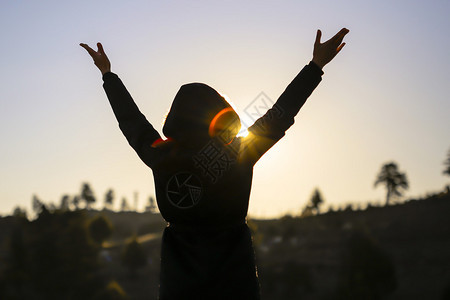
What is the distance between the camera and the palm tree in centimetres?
10538

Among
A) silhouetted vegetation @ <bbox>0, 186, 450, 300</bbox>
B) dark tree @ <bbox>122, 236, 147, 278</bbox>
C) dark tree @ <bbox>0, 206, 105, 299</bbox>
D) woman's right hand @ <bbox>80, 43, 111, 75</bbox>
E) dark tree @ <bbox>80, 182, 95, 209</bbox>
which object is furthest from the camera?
dark tree @ <bbox>80, 182, 95, 209</bbox>

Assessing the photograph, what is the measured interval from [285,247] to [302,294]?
24965 mm

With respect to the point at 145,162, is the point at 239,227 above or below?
below

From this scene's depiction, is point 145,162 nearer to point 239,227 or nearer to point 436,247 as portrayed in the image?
point 239,227

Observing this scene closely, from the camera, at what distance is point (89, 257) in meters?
85.5

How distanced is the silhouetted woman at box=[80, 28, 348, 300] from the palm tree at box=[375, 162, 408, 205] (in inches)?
4216

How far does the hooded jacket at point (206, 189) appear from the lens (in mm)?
3197

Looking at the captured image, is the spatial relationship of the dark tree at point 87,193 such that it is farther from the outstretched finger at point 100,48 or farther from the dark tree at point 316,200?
the outstretched finger at point 100,48

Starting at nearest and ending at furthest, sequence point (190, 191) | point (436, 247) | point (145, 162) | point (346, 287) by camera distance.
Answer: point (190, 191)
point (145, 162)
point (346, 287)
point (436, 247)

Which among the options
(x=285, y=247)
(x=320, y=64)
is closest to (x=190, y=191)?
(x=320, y=64)

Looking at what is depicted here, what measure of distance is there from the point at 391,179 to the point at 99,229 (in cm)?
6325

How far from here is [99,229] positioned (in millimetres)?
111688

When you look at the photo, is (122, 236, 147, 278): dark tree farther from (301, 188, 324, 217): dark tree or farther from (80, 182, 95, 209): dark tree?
(80, 182, 95, 209): dark tree

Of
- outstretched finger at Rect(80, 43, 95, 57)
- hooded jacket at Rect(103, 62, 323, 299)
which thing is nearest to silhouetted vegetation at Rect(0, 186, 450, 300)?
hooded jacket at Rect(103, 62, 323, 299)
